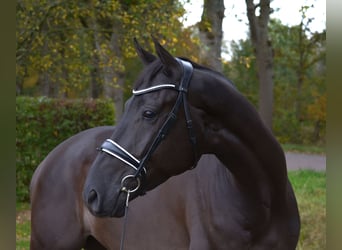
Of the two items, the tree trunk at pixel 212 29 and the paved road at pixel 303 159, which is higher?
the tree trunk at pixel 212 29

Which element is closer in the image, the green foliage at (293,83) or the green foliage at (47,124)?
the green foliage at (47,124)

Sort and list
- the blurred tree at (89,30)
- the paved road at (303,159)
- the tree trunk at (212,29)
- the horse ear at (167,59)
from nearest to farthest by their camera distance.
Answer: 1. the horse ear at (167,59)
2. the tree trunk at (212,29)
3. the blurred tree at (89,30)
4. the paved road at (303,159)

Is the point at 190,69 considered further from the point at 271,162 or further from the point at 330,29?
the point at 330,29

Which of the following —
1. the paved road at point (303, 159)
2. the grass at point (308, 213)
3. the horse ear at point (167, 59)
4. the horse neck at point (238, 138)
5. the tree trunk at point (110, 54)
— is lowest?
the paved road at point (303, 159)

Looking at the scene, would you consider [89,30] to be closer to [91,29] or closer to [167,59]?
[91,29]

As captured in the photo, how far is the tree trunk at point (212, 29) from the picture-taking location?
25.8ft

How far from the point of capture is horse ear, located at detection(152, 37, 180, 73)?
85.4 inches

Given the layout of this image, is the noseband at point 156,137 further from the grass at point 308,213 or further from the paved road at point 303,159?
the paved road at point 303,159

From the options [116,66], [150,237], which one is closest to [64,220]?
[150,237]

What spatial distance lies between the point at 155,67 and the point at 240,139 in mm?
537

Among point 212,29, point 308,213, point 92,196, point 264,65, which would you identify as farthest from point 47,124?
point 92,196

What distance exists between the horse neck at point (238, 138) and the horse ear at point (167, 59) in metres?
0.13

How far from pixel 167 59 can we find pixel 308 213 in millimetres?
4487

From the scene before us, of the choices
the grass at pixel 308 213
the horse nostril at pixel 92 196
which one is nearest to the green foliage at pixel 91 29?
the grass at pixel 308 213
